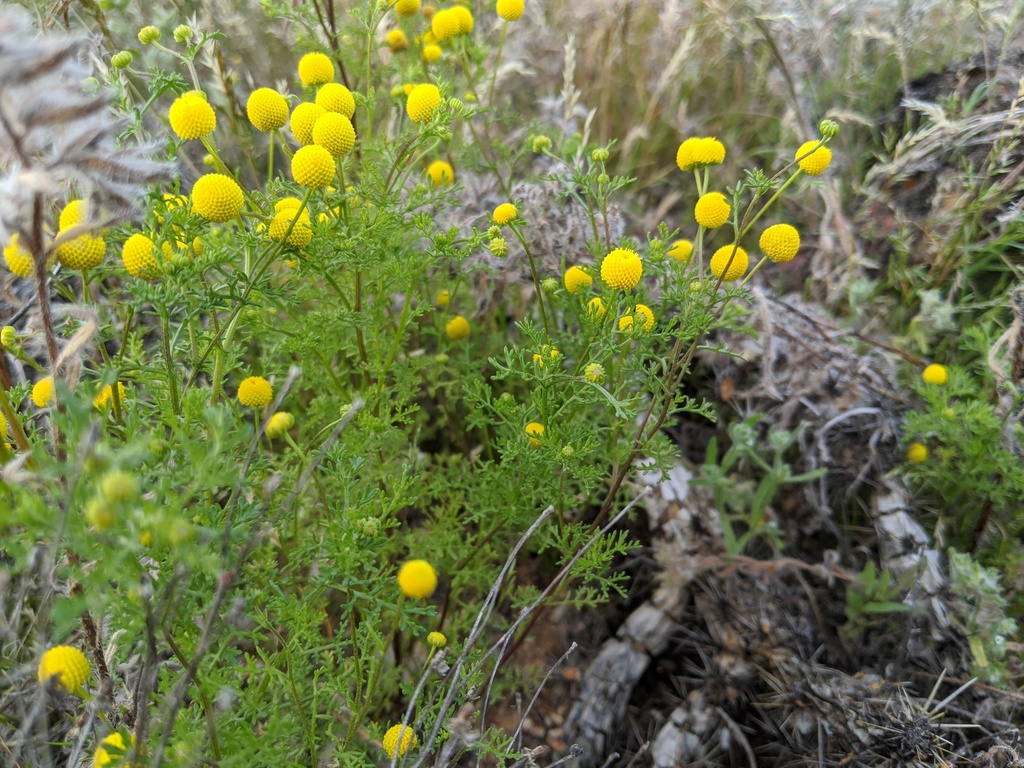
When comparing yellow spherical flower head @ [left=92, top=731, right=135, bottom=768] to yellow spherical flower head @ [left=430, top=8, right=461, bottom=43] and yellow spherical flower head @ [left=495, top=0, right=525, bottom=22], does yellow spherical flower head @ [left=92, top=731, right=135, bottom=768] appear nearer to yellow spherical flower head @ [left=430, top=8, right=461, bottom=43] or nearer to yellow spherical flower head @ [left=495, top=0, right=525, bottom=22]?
yellow spherical flower head @ [left=430, top=8, right=461, bottom=43]

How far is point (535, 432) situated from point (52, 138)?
1.14 metres

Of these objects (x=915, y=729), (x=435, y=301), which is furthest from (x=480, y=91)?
(x=915, y=729)

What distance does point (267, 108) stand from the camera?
1.64 meters

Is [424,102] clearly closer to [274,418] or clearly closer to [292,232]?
[292,232]

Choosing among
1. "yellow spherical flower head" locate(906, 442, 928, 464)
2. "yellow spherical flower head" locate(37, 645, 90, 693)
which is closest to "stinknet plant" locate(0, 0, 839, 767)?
"yellow spherical flower head" locate(37, 645, 90, 693)

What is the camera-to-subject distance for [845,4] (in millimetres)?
3617

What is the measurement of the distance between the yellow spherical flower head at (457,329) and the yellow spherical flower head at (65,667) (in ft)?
4.42

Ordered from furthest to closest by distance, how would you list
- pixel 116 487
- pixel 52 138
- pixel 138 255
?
1. pixel 138 255
2. pixel 52 138
3. pixel 116 487

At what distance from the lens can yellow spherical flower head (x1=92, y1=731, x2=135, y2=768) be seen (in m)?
1.08

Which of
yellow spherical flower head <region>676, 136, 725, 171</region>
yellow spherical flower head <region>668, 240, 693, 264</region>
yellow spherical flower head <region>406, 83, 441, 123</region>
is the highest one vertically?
yellow spherical flower head <region>406, 83, 441, 123</region>

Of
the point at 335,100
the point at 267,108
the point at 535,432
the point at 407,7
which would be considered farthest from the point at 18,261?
the point at 407,7

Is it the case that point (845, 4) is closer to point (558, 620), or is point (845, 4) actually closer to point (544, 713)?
point (558, 620)

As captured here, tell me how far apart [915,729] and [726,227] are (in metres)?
2.44

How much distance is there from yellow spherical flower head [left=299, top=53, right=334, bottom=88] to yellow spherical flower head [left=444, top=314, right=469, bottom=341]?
2.62 feet
